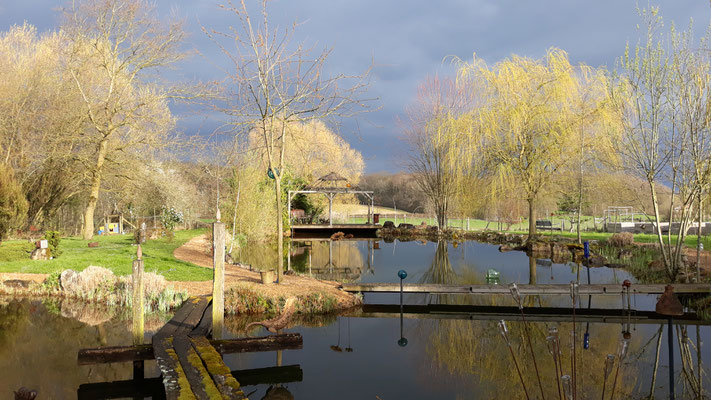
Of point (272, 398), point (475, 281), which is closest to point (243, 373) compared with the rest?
point (272, 398)

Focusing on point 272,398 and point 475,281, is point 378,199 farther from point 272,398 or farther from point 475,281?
point 272,398

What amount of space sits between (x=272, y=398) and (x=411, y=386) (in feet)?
6.07

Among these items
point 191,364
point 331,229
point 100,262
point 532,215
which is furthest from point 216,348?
point 331,229

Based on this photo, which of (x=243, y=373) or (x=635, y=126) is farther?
(x=635, y=126)

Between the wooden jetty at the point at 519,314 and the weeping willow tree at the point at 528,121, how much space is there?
11421mm

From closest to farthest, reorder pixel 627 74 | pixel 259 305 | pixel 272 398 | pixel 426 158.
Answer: pixel 272 398, pixel 259 305, pixel 627 74, pixel 426 158

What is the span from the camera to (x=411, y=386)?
6730mm

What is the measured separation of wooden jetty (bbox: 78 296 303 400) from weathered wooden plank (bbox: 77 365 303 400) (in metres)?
0.01

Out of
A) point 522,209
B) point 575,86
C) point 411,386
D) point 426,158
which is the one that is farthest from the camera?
point 522,209

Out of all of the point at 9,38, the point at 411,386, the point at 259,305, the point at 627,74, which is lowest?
→ the point at 411,386

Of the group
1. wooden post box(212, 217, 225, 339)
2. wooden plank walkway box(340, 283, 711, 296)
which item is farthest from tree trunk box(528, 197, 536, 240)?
wooden post box(212, 217, 225, 339)

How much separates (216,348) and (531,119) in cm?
1825

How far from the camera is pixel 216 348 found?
21.2 feet

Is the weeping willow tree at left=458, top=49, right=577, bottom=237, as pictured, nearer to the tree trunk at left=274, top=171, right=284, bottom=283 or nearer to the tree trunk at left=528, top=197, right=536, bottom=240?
the tree trunk at left=528, top=197, right=536, bottom=240
